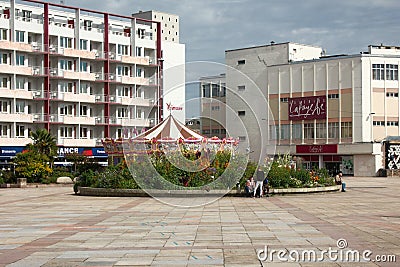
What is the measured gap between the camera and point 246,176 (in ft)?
117

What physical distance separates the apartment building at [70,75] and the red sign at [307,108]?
61.7ft

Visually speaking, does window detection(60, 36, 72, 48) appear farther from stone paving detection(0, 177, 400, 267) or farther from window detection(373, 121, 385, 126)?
stone paving detection(0, 177, 400, 267)

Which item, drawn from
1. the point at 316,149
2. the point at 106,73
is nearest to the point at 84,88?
the point at 106,73

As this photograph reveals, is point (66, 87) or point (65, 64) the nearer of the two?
point (65, 64)

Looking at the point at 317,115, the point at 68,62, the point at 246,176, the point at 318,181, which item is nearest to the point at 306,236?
the point at 246,176

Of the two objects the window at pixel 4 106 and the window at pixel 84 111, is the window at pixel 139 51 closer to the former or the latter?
the window at pixel 84 111

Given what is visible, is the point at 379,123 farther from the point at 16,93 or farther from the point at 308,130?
the point at 16,93

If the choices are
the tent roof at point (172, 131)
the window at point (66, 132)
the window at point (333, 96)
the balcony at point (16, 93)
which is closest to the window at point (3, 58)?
the balcony at point (16, 93)

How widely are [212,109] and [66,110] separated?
1309 inches

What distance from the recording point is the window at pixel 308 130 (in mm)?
87438

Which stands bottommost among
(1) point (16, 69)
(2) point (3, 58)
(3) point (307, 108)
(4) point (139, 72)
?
(3) point (307, 108)

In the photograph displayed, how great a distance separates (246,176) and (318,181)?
6.44 meters

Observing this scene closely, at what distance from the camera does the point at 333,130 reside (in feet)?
280

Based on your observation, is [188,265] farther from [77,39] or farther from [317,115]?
[317,115]
